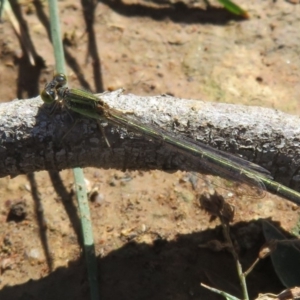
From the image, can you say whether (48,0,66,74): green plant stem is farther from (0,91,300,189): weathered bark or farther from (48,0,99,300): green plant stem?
(0,91,300,189): weathered bark

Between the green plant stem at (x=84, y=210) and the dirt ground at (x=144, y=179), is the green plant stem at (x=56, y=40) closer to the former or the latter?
the green plant stem at (x=84, y=210)

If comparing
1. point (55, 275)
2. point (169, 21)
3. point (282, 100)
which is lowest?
point (55, 275)

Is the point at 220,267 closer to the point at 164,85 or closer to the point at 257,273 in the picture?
the point at 257,273

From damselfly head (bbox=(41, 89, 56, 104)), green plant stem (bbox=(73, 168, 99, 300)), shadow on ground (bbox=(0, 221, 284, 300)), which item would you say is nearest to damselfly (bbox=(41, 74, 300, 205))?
damselfly head (bbox=(41, 89, 56, 104))

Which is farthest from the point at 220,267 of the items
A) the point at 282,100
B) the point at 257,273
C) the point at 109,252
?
the point at 282,100

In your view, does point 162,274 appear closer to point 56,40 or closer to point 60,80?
point 60,80
